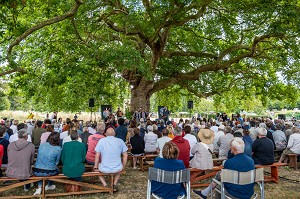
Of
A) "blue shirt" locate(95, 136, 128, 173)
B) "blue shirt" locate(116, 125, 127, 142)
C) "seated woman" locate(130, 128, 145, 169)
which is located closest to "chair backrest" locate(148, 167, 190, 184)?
"blue shirt" locate(95, 136, 128, 173)

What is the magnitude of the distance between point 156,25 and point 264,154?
7.41 metres

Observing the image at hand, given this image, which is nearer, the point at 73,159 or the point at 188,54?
the point at 73,159

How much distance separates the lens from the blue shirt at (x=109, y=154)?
5.45 m

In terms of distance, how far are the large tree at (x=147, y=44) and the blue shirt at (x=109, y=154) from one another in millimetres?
2613

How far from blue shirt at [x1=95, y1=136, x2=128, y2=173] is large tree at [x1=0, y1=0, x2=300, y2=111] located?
2613 mm

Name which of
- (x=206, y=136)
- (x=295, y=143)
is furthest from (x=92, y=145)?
(x=295, y=143)

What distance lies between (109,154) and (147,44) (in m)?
9.94

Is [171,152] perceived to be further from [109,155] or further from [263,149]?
[263,149]

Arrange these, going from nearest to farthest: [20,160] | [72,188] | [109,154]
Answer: [20,160], [109,154], [72,188]

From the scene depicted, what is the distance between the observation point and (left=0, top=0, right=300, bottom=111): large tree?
9.48 metres

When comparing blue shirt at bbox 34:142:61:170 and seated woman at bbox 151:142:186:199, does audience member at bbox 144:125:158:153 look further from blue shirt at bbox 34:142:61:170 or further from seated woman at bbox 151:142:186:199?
seated woman at bbox 151:142:186:199

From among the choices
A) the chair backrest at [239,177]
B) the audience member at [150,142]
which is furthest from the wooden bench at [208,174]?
the chair backrest at [239,177]

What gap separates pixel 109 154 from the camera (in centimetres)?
544

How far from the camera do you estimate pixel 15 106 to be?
A: 66312 millimetres
